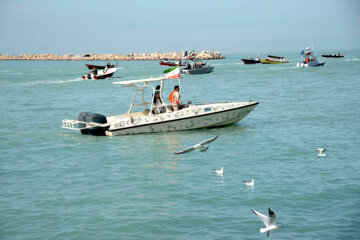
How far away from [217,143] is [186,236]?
879cm

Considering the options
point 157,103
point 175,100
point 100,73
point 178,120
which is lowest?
point 100,73

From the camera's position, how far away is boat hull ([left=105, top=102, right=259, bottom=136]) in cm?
1927

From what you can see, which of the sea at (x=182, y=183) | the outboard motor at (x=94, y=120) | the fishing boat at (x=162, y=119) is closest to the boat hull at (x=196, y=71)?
the sea at (x=182, y=183)

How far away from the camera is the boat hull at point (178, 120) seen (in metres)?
19.3

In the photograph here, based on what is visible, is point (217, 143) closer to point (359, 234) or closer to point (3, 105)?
point (359, 234)

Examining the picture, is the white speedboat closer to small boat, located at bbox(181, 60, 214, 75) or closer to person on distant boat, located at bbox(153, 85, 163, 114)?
person on distant boat, located at bbox(153, 85, 163, 114)

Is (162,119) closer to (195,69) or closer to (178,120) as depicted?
(178,120)

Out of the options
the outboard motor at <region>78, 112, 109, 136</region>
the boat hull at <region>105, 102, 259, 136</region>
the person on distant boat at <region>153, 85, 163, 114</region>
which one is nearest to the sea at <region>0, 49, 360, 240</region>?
the boat hull at <region>105, 102, 259, 136</region>

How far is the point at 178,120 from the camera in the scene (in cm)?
1930

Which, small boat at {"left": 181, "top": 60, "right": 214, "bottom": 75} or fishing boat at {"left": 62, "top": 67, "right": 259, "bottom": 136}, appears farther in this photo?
small boat at {"left": 181, "top": 60, "right": 214, "bottom": 75}

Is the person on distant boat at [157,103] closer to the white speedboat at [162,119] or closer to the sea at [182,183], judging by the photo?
the white speedboat at [162,119]

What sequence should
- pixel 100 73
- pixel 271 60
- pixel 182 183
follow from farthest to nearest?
pixel 271 60
pixel 100 73
pixel 182 183

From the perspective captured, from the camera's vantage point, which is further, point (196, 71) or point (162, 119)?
point (196, 71)

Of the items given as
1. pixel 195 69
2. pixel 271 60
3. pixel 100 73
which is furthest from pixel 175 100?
pixel 271 60
